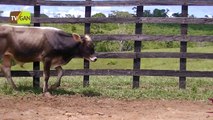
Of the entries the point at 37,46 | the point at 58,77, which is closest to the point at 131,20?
the point at 58,77

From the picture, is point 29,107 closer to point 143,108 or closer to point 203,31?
point 143,108

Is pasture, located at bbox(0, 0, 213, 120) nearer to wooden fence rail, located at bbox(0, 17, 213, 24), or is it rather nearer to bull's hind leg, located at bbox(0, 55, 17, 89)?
wooden fence rail, located at bbox(0, 17, 213, 24)

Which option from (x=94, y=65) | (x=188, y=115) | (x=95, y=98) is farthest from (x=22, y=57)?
(x=94, y=65)

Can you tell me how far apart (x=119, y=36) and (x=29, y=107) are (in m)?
3.63

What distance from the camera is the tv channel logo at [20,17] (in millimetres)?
11875

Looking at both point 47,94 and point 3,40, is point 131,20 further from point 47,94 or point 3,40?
point 3,40

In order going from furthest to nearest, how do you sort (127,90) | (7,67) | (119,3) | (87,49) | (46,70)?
(119,3) < (127,90) < (87,49) < (7,67) < (46,70)

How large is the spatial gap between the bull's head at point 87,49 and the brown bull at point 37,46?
5 centimetres

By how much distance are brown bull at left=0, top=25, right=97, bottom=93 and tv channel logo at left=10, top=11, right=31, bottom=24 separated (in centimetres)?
73

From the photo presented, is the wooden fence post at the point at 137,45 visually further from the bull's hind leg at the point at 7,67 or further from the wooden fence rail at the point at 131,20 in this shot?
the bull's hind leg at the point at 7,67

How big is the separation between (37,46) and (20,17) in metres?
1.27

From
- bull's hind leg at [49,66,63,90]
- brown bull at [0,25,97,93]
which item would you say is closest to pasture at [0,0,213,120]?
bull's hind leg at [49,66,63,90]

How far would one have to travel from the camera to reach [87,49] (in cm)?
1138

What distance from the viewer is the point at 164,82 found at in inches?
543
